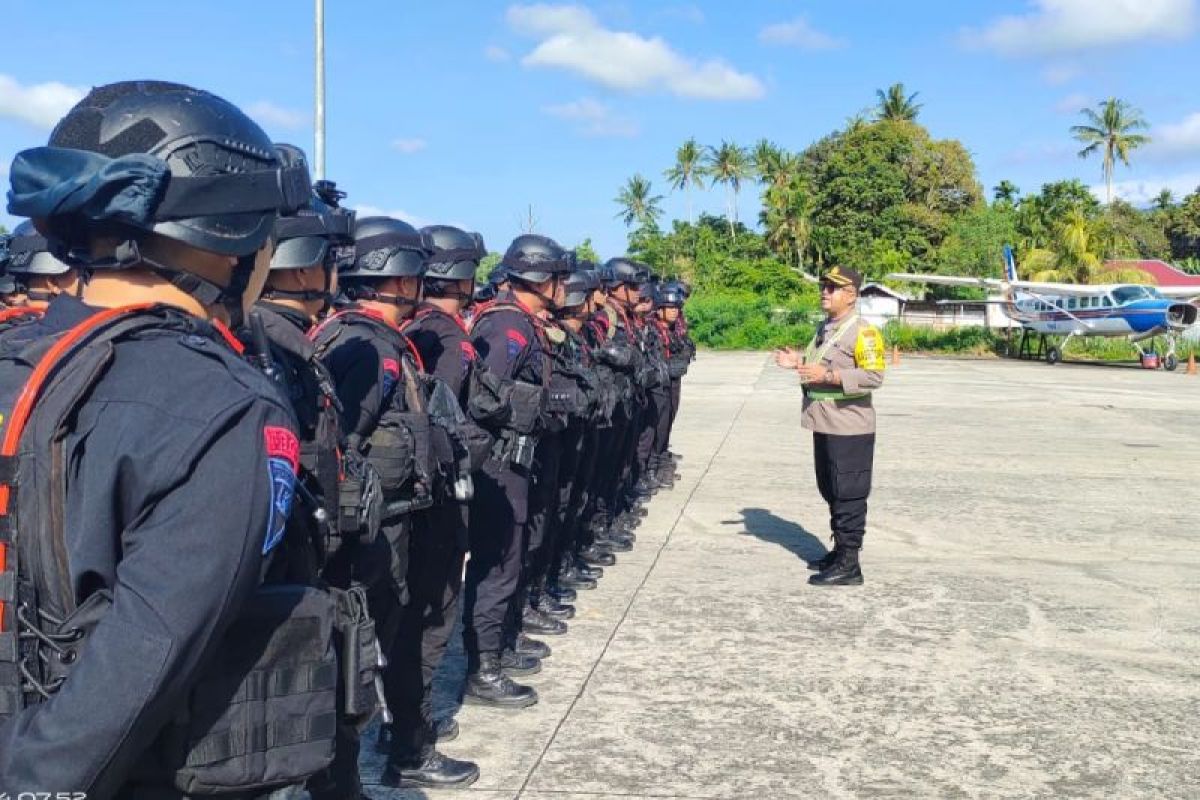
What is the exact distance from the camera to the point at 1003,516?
9555 millimetres

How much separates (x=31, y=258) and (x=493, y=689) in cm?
273

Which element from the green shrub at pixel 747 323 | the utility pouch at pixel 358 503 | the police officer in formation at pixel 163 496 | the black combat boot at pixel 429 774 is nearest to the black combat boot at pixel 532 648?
the black combat boot at pixel 429 774

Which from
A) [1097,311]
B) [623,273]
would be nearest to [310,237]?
[623,273]

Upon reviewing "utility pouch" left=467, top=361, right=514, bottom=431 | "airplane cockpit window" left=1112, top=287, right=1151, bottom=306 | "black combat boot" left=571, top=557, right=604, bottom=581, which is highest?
"airplane cockpit window" left=1112, top=287, right=1151, bottom=306

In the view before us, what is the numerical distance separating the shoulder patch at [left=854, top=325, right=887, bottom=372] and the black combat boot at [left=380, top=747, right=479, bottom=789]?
12.7 ft

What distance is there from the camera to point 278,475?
168 cm

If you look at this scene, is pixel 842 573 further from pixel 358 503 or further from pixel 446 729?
pixel 358 503

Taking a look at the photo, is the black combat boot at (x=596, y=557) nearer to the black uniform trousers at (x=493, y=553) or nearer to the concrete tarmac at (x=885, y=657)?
the concrete tarmac at (x=885, y=657)

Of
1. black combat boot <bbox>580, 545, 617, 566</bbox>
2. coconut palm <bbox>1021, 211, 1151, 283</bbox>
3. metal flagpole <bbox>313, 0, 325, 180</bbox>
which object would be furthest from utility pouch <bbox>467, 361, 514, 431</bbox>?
coconut palm <bbox>1021, 211, 1151, 283</bbox>

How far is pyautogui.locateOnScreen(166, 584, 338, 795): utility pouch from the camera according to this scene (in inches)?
66.0

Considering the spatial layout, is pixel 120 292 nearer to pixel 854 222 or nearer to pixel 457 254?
pixel 457 254

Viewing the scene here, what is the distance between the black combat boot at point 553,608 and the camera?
6.18 meters

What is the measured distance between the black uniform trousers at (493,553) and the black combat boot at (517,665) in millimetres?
224

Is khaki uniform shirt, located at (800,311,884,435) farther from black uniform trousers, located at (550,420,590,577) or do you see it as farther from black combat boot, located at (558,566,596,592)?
black combat boot, located at (558,566,596,592)
